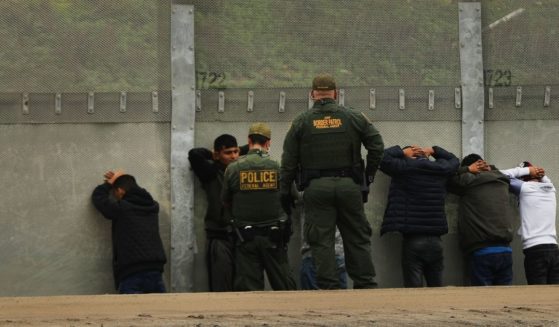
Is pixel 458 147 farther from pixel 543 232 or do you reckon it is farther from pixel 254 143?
pixel 254 143

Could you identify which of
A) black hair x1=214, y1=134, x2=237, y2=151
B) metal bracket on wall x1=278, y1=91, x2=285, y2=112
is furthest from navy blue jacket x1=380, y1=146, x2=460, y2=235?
black hair x1=214, y1=134, x2=237, y2=151

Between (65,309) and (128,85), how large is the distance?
171 inches

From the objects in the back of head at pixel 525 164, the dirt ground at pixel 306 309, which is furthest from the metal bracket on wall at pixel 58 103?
the back of head at pixel 525 164

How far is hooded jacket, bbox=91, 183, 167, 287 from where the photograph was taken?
12016 mm

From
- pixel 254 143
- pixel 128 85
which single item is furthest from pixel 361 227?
pixel 128 85

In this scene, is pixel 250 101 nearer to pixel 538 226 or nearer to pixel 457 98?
pixel 457 98

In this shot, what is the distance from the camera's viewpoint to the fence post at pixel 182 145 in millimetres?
12617

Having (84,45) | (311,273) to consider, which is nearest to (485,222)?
(311,273)

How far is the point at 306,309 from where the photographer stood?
8.54m

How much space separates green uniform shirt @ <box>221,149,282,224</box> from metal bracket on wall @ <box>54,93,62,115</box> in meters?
2.00

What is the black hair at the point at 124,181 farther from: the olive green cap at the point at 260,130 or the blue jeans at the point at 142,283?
the olive green cap at the point at 260,130

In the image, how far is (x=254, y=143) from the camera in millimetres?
11719

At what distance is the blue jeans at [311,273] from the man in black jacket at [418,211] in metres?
0.76

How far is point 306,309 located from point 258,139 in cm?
338
